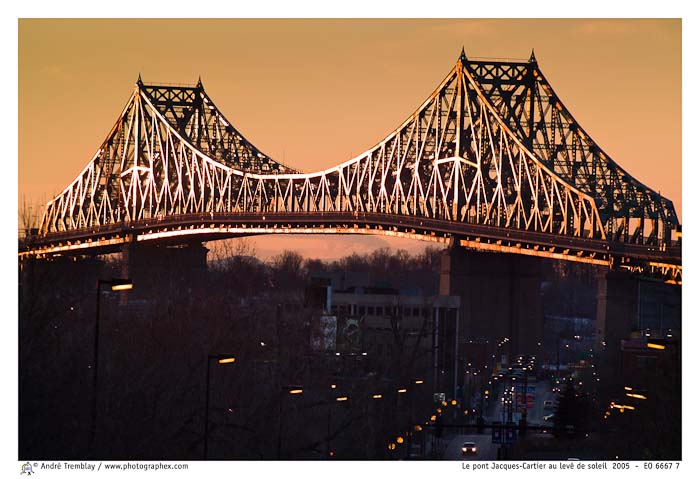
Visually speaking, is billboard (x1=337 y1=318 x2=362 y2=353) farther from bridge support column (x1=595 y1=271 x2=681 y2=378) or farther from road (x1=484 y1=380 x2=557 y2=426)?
bridge support column (x1=595 y1=271 x2=681 y2=378)

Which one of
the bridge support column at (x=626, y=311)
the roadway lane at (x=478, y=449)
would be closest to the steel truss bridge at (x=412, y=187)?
the bridge support column at (x=626, y=311)

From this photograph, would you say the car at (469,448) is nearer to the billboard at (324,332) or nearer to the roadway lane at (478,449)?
the roadway lane at (478,449)

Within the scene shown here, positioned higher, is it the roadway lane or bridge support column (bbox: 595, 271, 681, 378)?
bridge support column (bbox: 595, 271, 681, 378)

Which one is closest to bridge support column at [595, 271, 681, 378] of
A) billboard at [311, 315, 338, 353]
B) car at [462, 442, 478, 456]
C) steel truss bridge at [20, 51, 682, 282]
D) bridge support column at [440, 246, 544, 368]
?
steel truss bridge at [20, 51, 682, 282]

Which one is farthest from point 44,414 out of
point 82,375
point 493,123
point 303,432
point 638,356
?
point 493,123

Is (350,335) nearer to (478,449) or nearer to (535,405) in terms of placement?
(535,405)
